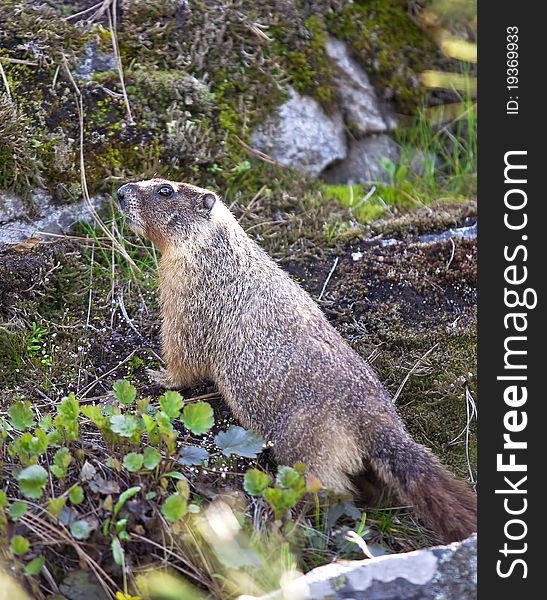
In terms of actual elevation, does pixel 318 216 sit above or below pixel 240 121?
below

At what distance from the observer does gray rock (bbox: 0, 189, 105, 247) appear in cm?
638

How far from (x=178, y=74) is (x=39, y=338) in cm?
277

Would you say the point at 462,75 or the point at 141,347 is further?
the point at 462,75

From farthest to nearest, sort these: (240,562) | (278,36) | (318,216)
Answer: (278,36) → (318,216) → (240,562)

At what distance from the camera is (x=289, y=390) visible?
5.16m

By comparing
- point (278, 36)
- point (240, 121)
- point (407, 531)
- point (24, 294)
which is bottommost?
point (407, 531)

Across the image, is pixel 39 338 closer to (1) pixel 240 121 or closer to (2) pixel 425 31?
(1) pixel 240 121

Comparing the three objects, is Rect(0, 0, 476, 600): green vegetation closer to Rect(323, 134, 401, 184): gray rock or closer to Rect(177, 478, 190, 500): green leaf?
Rect(177, 478, 190, 500): green leaf

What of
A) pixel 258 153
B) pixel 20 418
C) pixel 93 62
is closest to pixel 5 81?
pixel 93 62

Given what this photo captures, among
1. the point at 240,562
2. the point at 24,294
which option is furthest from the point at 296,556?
the point at 24,294

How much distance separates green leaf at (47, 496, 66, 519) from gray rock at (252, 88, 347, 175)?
4.48 meters

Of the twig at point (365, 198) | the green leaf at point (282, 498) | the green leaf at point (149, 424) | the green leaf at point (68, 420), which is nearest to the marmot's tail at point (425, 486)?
the green leaf at point (282, 498)

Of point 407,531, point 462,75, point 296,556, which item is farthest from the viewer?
point 462,75

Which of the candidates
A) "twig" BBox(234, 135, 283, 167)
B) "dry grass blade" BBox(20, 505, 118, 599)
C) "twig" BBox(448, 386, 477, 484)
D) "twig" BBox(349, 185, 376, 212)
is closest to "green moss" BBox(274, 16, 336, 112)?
"twig" BBox(234, 135, 283, 167)
